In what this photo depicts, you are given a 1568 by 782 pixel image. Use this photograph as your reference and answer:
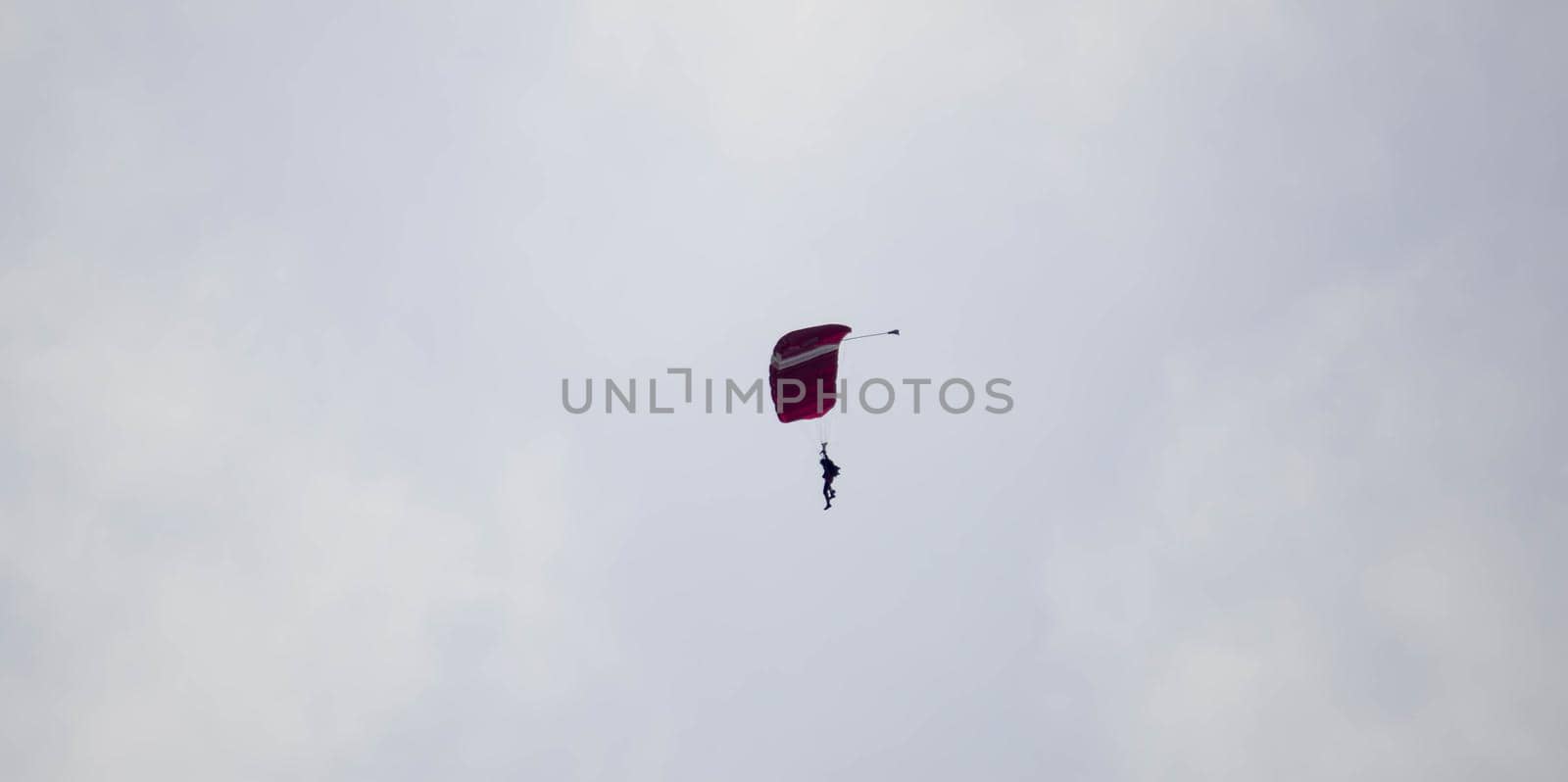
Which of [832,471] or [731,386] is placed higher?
[731,386]

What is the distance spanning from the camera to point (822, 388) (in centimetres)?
4488

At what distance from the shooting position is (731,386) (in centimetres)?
5478

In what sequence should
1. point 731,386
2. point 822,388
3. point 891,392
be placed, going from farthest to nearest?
point 731,386 < point 891,392 < point 822,388

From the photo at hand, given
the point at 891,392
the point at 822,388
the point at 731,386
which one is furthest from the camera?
the point at 731,386

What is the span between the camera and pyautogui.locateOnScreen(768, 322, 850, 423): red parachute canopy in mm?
44625

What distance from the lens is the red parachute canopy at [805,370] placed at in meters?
44.6

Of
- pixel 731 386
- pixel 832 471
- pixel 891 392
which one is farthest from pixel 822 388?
pixel 731 386

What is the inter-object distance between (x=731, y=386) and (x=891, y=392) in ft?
23.6

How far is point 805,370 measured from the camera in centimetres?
4475

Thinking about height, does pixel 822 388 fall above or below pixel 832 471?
above

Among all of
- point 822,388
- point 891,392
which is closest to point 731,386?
point 891,392

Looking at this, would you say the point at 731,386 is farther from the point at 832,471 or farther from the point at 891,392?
the point at 832,471

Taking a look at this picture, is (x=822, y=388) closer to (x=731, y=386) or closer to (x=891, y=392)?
(x=891, y=392)

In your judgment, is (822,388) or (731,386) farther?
(731,386)
